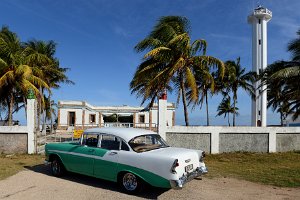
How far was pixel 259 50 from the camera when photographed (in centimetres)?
3897

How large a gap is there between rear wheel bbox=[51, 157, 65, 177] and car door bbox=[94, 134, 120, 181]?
61.4 inches

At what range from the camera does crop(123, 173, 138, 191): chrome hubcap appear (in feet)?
23.2

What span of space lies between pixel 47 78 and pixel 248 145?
19.4 metres

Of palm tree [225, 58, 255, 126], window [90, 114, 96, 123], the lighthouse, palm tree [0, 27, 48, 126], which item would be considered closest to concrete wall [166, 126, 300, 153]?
palm tree [0, 27, 48, 126]

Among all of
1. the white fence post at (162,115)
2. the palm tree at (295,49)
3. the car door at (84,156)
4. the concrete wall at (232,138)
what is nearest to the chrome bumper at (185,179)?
the car door at (84,156)

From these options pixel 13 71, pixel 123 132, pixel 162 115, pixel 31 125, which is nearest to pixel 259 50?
pixel 162 115

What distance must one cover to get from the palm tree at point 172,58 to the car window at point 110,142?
804 centimetres

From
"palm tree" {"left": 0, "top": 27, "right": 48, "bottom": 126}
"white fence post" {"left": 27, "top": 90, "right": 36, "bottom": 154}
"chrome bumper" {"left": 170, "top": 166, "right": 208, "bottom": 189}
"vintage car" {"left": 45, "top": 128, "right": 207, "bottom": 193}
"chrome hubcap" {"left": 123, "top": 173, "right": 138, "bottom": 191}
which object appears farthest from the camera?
"palm tree" {"left": 0, "top": 27, "right": 48, "bottom": 126}

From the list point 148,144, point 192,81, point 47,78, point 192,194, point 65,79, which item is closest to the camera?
point 192,194

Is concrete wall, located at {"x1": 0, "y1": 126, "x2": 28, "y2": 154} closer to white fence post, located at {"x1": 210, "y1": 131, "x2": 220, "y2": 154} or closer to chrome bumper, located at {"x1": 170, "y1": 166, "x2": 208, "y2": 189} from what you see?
white fence post, located at {"x1": 210, "y1": 131, "x2": 220, "y2": 154}

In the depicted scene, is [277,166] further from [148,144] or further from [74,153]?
[74,153]

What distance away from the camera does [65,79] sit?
29.4 metres

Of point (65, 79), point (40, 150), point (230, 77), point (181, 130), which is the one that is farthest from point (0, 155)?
point (230, 77)

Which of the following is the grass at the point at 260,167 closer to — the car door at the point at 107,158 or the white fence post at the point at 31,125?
the car door at the point at 107,158
